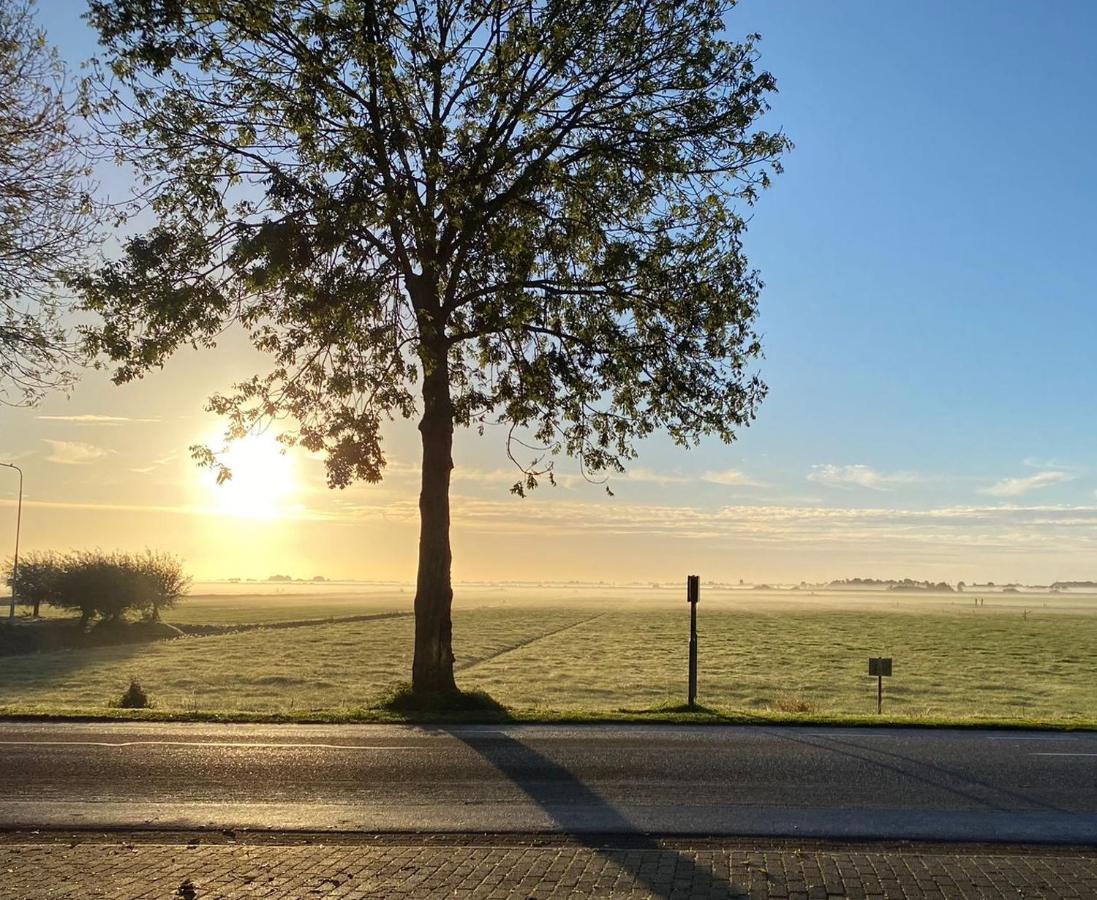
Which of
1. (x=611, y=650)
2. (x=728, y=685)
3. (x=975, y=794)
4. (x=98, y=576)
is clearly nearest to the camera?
(x=975, y=794)

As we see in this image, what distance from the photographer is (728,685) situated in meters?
38.8

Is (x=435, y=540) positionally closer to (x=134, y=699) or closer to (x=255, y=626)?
(x=134, y=699)

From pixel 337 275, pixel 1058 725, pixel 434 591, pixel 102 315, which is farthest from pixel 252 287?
pixel 1058 725

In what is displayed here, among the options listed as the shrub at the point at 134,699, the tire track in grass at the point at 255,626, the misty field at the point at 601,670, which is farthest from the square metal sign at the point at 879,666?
the tire track in grass at the point at 255,626

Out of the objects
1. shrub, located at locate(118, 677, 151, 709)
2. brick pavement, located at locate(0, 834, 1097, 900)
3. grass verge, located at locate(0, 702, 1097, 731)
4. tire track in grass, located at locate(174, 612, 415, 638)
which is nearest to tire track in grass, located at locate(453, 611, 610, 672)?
tire track in grass, located at locate(174, 612, 415, 638)

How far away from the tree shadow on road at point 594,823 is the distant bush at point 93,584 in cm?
5926

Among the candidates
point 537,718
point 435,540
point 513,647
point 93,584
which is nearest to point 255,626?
point 93,584

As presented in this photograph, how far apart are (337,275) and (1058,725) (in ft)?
47.4

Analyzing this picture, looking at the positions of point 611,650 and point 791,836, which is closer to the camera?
point 791,836

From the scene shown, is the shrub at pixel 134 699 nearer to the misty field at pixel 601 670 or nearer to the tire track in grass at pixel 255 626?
the misty field at pixel 601 670

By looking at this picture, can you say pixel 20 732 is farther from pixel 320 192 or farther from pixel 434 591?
pixel 320 192

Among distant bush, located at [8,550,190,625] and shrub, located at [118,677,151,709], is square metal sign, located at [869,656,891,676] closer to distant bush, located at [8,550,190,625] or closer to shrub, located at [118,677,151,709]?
shrub, located at [118,677,151,709]

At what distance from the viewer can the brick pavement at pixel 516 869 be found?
750 cm

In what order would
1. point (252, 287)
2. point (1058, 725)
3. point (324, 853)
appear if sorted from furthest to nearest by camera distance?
point (252, 287) → point (1058, 725) → point (324, 853)
